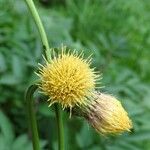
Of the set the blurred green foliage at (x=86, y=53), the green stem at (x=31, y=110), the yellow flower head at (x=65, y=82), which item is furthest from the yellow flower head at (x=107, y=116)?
the blurred green foliage at (x=86, y=53)

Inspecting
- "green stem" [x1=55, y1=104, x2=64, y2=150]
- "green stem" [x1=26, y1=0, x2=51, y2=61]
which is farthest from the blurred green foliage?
"green stem" [x1=26, y1=0, x2=51, y2=61]

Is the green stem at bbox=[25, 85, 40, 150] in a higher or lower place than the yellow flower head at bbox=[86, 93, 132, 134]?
higher

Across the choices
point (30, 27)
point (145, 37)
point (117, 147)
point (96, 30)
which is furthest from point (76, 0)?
point (117, 147)

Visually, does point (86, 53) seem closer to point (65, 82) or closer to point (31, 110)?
point (31, 110)

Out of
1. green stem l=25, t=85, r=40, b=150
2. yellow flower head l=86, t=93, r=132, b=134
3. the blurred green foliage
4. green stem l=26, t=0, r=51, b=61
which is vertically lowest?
yellow flower head l=86, t=93, r=132, b=134

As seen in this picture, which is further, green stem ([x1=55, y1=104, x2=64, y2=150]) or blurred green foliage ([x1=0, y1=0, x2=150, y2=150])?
blurred green foliage ([x1=0, y1=0, x2=150, y2=150])

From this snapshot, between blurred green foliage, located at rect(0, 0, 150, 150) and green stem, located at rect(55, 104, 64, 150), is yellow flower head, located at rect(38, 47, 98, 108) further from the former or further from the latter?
blurred green foliage, located at rect(0, 0, 150, 150)

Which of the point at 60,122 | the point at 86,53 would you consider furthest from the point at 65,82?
the point at 86,53
